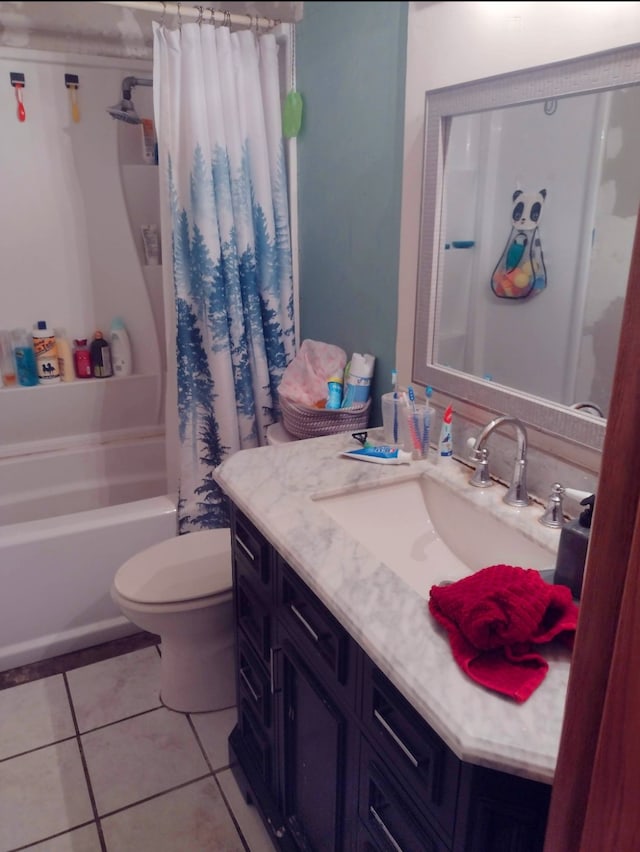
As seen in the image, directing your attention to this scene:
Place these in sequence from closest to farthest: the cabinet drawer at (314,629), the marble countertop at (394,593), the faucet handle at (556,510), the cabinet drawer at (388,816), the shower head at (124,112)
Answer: the marble countertop at (394,593), the cabinet drawer at (388,816), the cabinet drawer at (314,629), the faucet handle at (556,510), the shower head at (124,112)

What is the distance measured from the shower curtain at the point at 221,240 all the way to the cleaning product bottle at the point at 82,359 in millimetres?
844

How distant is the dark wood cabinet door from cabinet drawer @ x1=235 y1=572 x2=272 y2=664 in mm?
78

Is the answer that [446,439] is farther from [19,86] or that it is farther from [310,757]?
[19,86]

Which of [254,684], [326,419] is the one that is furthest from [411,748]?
[326,419]

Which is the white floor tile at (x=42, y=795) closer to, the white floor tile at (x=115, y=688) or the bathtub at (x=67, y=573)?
the white floor tile at (x=115, y=688)

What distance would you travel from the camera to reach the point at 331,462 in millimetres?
1515

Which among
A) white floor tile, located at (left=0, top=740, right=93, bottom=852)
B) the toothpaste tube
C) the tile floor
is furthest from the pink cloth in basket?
white floor tile, located at (left=0, top=740, right=93, bottom=852)

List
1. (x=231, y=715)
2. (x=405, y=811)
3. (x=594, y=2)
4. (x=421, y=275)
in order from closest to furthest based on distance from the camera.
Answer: (x=594, y=2), (x=405, y=811), (x=421, y=275), (x=231, y=715)

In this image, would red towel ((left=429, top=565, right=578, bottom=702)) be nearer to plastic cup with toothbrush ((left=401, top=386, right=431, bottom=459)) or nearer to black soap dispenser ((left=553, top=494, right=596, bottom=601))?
black soap dispenser ((left=553, top=494, right=596, bottom=601))

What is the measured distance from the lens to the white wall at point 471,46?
34 cm

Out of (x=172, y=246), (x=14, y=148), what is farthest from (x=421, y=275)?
(x=14, y=148)

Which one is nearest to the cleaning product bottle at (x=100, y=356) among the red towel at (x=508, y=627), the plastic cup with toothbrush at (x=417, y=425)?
the plastic cup with toothbrush at (x=417, y=425)

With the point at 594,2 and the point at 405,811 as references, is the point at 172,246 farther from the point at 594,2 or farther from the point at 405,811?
the point at 594,2

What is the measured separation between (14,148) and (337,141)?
4.58 feet
